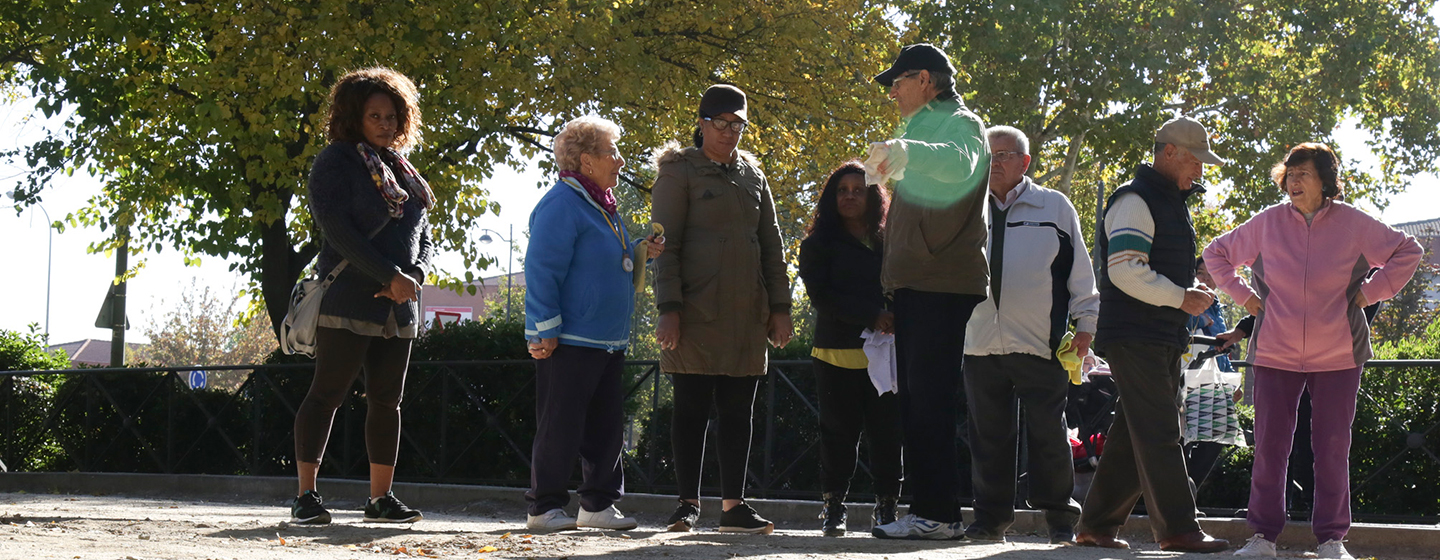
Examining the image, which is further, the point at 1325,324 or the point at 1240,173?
the point at 1240,173

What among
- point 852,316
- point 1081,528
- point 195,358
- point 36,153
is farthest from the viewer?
point 195,358

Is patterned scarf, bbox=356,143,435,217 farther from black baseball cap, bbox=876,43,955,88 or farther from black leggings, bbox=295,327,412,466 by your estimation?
black baseball cap, bbox=876,43,955,88

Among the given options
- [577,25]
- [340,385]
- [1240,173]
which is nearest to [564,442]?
[340,385]

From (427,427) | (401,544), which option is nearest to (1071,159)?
(427,427)

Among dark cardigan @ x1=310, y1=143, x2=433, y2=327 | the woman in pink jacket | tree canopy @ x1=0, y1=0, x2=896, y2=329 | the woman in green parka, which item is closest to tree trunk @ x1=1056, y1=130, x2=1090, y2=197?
tree canopy @ x1=0, y1=0, x2=896, y2=329

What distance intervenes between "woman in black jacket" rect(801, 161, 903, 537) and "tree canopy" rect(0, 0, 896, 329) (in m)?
6.05

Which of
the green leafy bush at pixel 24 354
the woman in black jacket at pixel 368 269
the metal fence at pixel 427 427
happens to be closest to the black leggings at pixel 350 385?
the woman in black jacket at pixel 368 269

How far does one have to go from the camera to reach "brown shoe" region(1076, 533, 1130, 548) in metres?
5.43

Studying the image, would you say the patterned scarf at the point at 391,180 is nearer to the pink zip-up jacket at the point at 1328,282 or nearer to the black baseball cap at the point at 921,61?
the black baseball cap at the point at 921,61

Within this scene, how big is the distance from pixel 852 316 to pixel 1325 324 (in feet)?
6.52

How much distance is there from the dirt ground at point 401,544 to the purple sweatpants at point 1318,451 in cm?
70

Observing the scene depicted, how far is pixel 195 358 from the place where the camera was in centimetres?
5416

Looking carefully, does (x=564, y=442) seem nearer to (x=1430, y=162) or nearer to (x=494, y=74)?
(x=494, y=74)

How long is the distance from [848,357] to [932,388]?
92 cm
